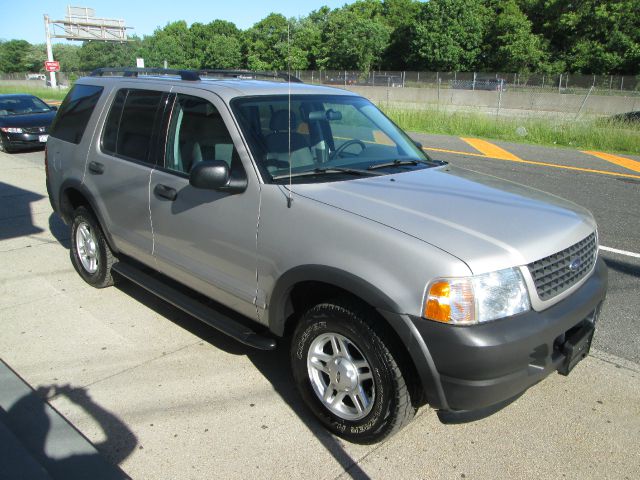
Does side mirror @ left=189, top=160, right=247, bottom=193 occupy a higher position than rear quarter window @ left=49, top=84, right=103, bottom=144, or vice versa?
rear quarter window @ left=49, top=84, right=103, bottom=144

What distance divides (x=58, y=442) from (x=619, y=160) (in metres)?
12.7

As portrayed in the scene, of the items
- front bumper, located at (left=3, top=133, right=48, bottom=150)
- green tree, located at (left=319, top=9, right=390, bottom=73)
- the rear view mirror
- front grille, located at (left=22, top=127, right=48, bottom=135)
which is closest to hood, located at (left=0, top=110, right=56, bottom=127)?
front grille, located at (left=22, top=127, right=48, bottom=135)

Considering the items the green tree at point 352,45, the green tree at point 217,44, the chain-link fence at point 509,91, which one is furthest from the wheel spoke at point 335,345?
the green tree at point 217,44

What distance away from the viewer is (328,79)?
44.8 metres

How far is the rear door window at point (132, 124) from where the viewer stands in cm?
394

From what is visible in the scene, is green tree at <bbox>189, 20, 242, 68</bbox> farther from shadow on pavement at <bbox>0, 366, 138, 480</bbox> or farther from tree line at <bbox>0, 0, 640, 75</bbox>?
shadow on pavement at <bbox>0, 366, 138, 480</bbox>

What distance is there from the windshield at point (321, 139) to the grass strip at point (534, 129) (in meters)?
11.9

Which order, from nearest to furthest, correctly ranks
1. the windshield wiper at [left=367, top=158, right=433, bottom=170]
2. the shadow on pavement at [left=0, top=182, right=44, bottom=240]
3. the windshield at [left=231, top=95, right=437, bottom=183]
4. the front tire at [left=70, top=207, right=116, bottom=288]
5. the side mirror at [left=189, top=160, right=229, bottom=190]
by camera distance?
the side mirror at [left=189, top=160, right=229, bottom=190] → the windshield at [left=231, top=95, right=437, bottom=183] → the windshield wiper at [left=367, top=158, right=433, bottom=170] → the front tire at [left=70, top=207, right=116, bottom=288] → the shadow on pavement at [left=0, top=182, right=44, bottom=240]

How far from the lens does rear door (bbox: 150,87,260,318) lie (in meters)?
3.16

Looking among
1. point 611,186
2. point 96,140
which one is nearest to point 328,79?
point 611,186

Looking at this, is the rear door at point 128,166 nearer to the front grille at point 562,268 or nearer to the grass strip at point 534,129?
the front grille at point 562,268

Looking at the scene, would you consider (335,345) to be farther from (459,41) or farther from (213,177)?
(459,41)

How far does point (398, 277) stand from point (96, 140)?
316 cm

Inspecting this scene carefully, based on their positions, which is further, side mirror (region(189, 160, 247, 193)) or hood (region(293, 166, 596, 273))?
side mirror (region(189, 160, 247, 193))
